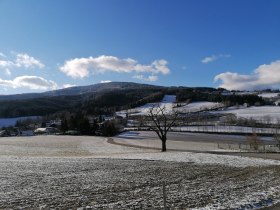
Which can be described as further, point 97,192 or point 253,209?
point 97,192

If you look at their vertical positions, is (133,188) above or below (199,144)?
above

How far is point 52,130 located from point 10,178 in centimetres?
16141

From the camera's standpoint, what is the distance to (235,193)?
19.9 meters

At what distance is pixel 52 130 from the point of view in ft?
603

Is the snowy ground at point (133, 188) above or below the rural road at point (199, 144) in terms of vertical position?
above

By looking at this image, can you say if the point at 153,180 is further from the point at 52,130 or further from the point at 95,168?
the point at 52,130

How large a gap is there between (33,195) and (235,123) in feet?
522

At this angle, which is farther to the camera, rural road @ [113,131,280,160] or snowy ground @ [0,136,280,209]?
rural road @ [113,131,280,160]

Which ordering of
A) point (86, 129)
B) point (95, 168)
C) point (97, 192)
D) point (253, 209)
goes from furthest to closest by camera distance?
point (86, 129), point (95, 168), point (97, 192), point (253, 209)

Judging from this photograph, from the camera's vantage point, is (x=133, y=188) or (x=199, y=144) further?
(x=199, y=144)

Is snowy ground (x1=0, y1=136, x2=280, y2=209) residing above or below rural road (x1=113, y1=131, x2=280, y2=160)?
above

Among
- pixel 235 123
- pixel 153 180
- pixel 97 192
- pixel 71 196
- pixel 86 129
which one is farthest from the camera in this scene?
pixel 235 123

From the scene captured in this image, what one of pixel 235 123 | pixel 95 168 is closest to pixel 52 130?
pixel 235 123

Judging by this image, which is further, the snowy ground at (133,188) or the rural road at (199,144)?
the rural road at (199,144)
